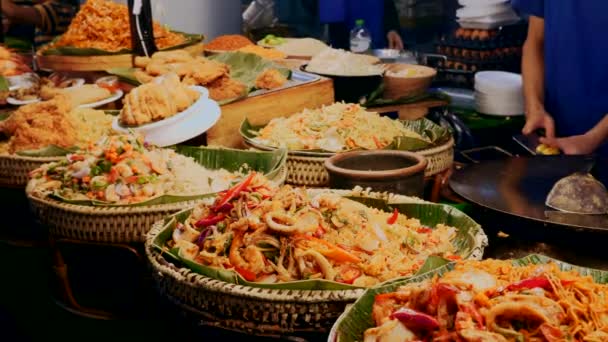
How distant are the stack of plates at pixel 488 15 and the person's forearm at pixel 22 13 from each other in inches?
179

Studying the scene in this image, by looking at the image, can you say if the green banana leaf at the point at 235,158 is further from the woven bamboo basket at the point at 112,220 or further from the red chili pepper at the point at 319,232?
the red chili pepper at the point at 319,232

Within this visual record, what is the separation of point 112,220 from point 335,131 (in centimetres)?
114

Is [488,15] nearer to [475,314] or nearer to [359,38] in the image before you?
[359,38]

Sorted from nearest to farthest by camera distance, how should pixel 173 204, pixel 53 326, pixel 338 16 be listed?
pixel 173 204, pixel 53 326, pixel 338 16

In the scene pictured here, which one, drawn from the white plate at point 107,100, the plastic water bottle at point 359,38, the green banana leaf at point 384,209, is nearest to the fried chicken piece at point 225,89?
the white plate at point 107,100

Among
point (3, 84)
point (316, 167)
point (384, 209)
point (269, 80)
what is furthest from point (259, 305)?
point (3, 84)

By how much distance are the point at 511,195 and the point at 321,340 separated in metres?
0.92

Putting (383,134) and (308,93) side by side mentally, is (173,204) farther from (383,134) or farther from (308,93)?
(308,93)

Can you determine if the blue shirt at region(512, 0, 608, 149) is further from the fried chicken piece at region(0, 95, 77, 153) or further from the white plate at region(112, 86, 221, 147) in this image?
the fried chicken piece at region(0, 95, 77, 153)

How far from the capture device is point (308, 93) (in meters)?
4.01

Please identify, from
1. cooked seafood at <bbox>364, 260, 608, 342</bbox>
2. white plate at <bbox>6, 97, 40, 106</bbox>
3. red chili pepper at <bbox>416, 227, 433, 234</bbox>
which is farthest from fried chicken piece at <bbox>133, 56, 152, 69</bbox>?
cooked seafood at <bbox>364, 260, 608, 342</bbox>

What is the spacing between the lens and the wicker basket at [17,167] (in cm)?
329

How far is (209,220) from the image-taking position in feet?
7.34

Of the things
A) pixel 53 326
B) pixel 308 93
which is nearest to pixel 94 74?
pixel 308 93
